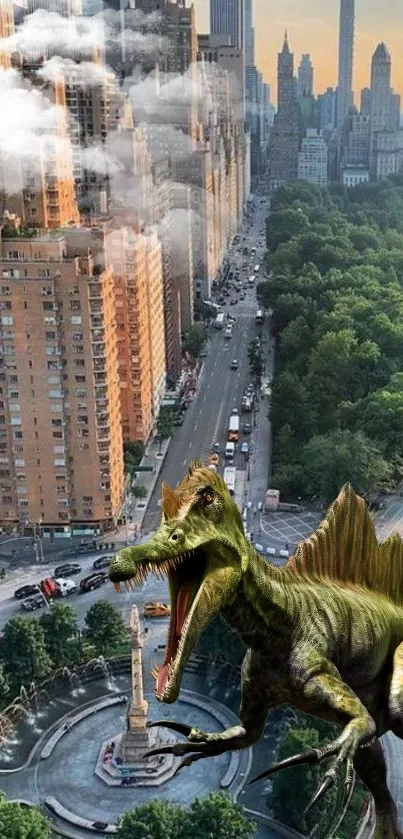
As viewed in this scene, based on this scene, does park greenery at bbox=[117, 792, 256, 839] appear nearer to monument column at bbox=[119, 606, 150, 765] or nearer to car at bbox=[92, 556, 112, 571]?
monument column at bbox=[119, 606, 150, 765]

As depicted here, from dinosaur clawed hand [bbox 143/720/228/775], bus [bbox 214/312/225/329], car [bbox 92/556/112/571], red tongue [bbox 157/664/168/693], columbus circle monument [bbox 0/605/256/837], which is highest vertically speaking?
red tongue [bbox 157/664/168/693]

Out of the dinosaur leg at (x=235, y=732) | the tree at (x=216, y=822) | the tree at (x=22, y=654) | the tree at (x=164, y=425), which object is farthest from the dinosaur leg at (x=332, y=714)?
the tree at (x=164, y=425)

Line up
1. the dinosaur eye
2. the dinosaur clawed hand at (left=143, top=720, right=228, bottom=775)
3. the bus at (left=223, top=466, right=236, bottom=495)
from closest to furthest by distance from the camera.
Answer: the dinosaur eye, the dinosaur clawed hand at (left=143, top=720, right=228, bottom=775), the bus at (left=223, top=466, right=236, bottom=495)

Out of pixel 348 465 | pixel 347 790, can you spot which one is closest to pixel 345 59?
pixel 348 465

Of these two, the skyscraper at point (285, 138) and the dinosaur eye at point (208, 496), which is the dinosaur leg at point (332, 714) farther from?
the skyscraper at point (285, 138)

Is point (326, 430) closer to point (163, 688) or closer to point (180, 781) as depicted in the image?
point (180, 781)

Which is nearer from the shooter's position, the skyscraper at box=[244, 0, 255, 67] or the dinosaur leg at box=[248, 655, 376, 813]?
the dinosaur leg at box=[248, 655, 376, 813]

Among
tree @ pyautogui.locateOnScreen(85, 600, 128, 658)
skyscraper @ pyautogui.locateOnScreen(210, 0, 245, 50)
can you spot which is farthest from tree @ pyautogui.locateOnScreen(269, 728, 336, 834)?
skyscraper @ pyautogui.locateOnScreen(210, 0, 245, 50)

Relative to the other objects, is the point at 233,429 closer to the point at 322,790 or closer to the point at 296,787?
the point at 296,787
